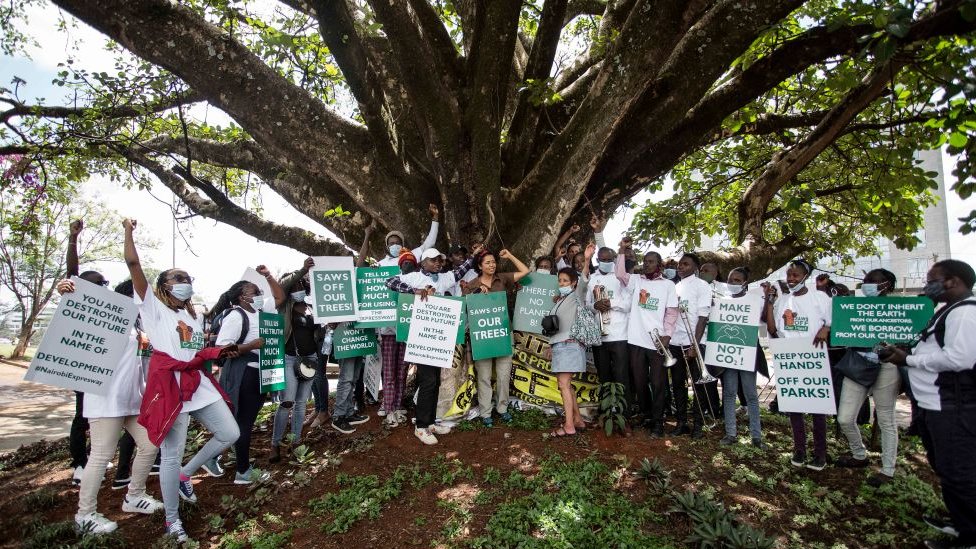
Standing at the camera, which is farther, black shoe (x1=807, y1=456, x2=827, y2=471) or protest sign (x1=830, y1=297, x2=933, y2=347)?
black shoe (x1=807, y1=456, x2=827, y2=471)

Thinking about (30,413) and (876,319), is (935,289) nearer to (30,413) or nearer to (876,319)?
(876,319)

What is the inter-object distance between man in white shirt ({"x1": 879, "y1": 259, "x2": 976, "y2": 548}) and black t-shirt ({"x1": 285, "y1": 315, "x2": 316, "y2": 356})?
568cm

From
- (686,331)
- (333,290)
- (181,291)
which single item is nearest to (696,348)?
(686,331)

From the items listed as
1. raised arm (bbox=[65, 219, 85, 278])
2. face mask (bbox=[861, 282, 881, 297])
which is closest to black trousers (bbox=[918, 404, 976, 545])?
face mask (bbox=[861, 282, 881, 297])

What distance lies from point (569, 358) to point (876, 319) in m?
2.99

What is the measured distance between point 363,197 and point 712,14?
16.4 ft

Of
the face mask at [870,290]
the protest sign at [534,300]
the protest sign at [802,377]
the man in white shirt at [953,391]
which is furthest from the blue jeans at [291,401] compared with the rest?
the face mask at [870,290]

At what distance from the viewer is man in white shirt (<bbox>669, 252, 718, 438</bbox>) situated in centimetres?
575

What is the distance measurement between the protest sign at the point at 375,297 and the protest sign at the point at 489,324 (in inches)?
41.5

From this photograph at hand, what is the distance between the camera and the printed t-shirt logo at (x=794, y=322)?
5449 mm

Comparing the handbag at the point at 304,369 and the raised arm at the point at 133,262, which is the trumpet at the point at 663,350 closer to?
the handbag at the point at 304,369

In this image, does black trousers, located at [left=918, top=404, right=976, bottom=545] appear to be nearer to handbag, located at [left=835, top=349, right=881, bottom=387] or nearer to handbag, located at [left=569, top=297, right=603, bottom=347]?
handbag, located at [left=835, top=349, right=881, bottom=387]

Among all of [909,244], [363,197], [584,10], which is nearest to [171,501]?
[363,197]

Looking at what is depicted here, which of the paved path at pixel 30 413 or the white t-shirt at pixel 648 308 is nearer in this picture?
the white t-shirt at pixel 648 308
